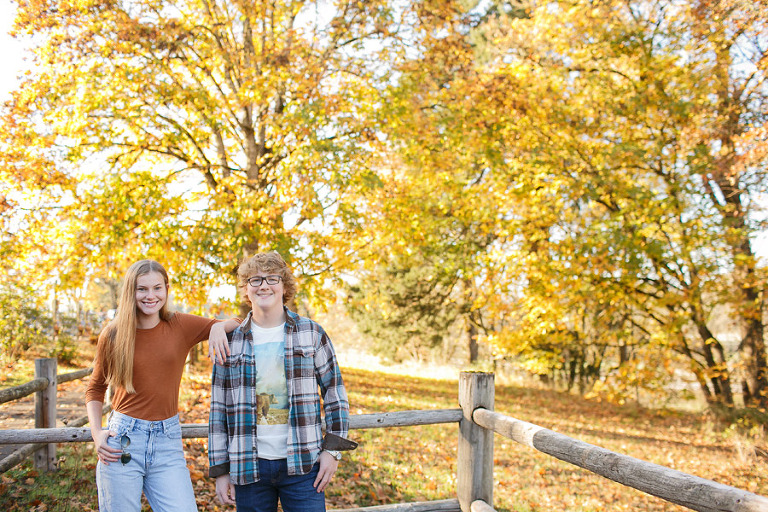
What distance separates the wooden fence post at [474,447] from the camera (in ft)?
14.2

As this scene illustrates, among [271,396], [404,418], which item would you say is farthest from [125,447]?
[404,418]

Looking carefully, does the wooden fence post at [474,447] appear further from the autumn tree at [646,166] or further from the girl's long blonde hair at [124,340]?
the autumn tree at [646,166]

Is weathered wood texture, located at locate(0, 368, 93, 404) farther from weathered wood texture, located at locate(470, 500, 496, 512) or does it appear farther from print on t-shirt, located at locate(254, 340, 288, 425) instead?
weathered wood texture, located at locate(470, 500, 496, 512)

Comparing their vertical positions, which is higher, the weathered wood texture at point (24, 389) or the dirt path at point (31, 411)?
the weathered wood texture at point (24, 389)

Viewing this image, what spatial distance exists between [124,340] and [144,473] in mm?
714

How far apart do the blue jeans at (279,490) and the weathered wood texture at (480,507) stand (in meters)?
1.76

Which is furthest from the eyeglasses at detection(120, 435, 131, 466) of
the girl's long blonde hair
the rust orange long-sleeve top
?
the girl's long blonde hair

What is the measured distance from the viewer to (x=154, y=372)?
3.05 metres

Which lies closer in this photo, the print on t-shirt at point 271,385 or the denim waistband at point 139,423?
the print on t-shirt at point 271,385

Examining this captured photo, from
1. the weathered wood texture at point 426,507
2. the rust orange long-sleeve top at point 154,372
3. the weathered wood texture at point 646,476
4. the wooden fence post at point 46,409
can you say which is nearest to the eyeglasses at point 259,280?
the rust orange long-sleeve top at point 154,372

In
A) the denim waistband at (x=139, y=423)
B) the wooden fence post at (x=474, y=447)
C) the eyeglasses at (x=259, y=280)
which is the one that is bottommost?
the wooden fence post at (x=474, y=447)

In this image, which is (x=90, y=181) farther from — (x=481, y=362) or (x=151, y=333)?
(x=481, y=362)

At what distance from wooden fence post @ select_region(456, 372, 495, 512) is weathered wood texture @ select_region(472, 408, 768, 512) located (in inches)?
16.7

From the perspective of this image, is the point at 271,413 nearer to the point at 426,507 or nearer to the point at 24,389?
the point at 426,507
